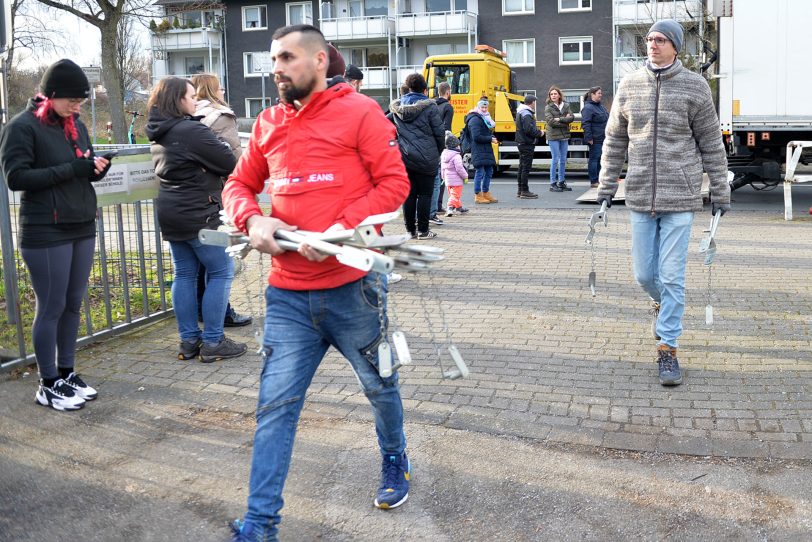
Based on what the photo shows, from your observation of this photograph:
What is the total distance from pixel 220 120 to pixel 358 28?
47822 mm

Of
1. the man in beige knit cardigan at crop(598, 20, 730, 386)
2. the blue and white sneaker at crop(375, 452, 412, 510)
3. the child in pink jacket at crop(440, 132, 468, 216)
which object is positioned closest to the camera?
the blue and white sneaker at crop(375, 452, 412, 510)

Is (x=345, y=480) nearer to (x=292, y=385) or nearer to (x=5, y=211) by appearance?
(x=292, y=385)

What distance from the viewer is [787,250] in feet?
34.1

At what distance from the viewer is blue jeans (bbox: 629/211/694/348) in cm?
555

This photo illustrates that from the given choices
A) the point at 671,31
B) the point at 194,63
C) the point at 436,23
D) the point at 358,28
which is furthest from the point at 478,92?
the point at 194,63

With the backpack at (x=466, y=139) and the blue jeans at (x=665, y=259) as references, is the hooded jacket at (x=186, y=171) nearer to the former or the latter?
the blue jeans at (x=665, y=259)

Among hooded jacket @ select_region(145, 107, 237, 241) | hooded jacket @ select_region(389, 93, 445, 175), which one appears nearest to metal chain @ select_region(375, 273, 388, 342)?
hooded jacket @ select_region(145, 107, 237, 241)

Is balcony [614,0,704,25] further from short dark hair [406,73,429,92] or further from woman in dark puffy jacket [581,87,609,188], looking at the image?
short dark hair [406,73,429,92]

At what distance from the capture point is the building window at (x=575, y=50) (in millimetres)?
48812

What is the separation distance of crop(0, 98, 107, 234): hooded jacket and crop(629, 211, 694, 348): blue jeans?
3287 millimetres

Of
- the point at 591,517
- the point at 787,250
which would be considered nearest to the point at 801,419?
the point at 591,517

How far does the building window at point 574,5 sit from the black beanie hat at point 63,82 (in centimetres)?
4655

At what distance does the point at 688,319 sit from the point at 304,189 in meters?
4.57

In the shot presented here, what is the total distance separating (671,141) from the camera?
552 cm
